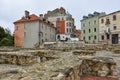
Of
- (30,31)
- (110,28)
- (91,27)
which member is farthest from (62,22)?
(30,31)

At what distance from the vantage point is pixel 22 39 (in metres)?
52.2

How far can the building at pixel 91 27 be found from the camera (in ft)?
199

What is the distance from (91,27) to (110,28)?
8.67 metres

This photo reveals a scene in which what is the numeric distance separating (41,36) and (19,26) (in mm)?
6541

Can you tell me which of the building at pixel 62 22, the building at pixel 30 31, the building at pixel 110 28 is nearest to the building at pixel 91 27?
the building at pixel 110 28

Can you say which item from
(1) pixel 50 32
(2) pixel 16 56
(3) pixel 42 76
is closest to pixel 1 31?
(1) pixel 50 32

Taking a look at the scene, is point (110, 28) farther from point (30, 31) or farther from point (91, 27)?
point (30, 31)

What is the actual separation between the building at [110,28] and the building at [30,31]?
16.2 meters

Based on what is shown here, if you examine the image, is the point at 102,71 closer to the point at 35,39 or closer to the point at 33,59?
the point at 33,59

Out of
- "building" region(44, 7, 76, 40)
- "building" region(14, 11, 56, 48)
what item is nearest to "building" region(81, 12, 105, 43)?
"building" region(44, 7, 76, 40)

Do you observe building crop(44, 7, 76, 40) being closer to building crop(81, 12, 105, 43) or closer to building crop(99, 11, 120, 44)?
building crop(81, 12, 105, 43)

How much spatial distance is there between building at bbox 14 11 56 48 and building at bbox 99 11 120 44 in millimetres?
16167

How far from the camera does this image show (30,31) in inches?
2041

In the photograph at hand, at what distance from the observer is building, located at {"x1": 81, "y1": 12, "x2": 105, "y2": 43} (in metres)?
60.8
